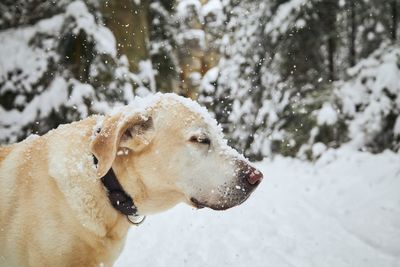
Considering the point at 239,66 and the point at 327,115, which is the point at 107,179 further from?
the point at 239,66

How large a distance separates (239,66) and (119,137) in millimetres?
8613

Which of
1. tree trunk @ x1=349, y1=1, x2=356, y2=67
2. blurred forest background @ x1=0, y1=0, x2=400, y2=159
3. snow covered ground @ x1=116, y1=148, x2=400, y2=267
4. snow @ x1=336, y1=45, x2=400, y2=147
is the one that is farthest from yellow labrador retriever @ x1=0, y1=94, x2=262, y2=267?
tree trunk @ x1=349, y1=1, x2=356, y2=67

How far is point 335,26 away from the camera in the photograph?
8.66m

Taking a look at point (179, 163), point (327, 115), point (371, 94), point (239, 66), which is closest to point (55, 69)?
point (179, 163)

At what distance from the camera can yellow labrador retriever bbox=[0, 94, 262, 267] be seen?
8.13 feet

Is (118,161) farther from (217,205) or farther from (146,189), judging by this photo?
(217,205)

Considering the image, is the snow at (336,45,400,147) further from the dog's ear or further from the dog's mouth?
the dog's ear

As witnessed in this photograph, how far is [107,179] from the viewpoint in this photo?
2633mm

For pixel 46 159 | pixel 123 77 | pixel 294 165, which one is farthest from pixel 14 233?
pixel 294 165

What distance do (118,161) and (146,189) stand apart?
29 cm

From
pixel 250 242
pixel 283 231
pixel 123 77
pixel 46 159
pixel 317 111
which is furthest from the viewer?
pixel 317 111

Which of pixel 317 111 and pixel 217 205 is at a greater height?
pixel 217 205

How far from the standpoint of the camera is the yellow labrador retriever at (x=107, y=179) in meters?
2.48

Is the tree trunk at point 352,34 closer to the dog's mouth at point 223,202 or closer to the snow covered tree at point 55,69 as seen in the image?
the snow covered tree at point 55,69
